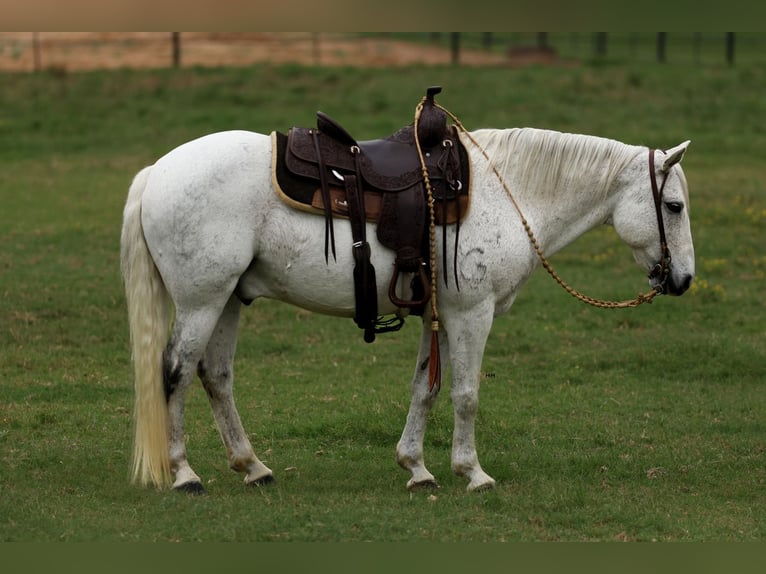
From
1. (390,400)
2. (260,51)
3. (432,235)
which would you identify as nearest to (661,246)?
(432,235)

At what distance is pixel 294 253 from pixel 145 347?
3.36ft

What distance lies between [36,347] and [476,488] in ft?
16.8

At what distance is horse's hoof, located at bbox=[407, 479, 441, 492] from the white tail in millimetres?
1472

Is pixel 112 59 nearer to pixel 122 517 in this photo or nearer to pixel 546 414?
pixel 546 414

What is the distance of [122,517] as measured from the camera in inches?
249

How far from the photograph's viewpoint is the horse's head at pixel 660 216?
273 inches

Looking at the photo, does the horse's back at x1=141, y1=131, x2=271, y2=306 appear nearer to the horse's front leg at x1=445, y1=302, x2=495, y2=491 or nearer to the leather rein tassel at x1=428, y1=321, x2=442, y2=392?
the leather rein tassel at x1=428, y1=321, x2=442, y2=392

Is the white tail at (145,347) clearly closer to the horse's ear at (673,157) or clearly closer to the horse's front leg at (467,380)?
the horse's front leg at (467,380)

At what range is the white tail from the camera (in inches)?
262

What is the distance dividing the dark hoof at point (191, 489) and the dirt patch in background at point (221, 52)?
1988 cm

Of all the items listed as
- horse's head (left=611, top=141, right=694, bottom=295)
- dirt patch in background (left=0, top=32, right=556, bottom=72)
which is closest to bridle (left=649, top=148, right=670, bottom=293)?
horse's head (left=611, top=141, right=694, bottom=295)

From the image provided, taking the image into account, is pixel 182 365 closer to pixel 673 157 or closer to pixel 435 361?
pixel 435 361

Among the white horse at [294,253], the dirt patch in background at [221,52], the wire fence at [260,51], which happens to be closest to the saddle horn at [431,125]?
the white horse at [294,253]

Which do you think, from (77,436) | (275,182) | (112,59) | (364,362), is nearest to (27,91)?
(112,59)
